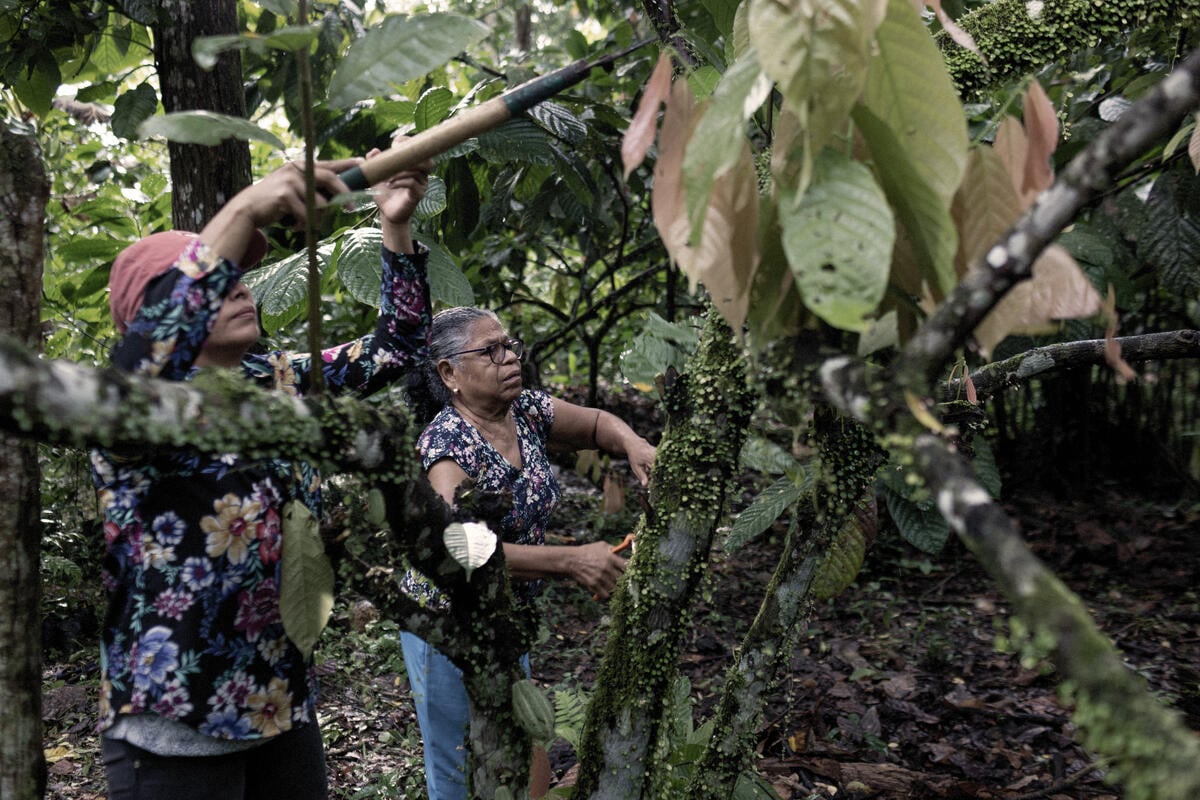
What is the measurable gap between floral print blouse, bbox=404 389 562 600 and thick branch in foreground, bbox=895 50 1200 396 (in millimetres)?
1271

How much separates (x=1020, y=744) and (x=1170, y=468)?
8.46 feet

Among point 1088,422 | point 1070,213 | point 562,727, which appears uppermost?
point 1070,213

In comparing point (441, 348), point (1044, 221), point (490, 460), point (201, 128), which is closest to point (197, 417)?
point (201, 128)

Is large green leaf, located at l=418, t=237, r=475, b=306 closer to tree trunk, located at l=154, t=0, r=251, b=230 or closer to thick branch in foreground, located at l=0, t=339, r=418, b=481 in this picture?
tree trunk, located at l=154, t=0, r=251, b=230

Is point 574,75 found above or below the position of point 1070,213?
above

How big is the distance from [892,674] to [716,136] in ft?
9.03

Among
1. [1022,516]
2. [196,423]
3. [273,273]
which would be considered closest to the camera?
[196,423]

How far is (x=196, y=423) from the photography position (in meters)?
0.87

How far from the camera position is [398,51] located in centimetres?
92

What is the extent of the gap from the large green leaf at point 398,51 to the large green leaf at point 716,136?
279mm

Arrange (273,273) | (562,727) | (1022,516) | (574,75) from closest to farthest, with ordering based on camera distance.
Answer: (574,75) → (273,273) → (562,727) → (1022,516)

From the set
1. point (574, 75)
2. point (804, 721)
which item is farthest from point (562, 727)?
point (574, 75)

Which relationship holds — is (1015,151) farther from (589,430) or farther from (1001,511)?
(589,430)

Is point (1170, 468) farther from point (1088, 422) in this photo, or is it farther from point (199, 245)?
point (199, 245)
